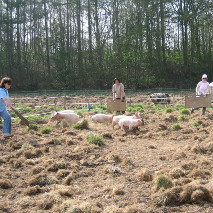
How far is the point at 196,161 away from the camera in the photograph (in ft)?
21.6

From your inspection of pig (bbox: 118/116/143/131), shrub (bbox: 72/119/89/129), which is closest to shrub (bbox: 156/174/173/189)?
pig (bbox: 118/116/143/131)

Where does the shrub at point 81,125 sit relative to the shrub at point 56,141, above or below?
above

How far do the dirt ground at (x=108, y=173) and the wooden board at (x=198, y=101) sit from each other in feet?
10.1

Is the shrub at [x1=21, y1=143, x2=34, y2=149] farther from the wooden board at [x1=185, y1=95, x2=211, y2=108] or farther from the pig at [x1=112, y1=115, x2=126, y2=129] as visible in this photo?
the wooden board at [x1=185, y1=95, x2=211, y2=108]

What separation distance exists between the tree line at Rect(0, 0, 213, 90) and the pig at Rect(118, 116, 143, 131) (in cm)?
2460

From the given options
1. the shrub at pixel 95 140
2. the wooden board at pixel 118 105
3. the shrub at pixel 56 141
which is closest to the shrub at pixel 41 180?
the shrub at pixel 95 140

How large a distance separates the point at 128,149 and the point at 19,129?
4.47m

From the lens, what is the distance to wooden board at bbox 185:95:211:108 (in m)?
13.2

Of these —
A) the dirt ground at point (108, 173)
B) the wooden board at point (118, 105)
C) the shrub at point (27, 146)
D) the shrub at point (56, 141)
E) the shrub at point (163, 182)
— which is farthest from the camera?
the wooden board at point (118, 105)

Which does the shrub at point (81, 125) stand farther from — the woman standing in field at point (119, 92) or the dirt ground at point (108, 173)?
the woman standing in field at point (119, 92)

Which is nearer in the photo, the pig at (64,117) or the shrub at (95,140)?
the shrub at (95,140)

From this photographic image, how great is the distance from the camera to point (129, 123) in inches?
418

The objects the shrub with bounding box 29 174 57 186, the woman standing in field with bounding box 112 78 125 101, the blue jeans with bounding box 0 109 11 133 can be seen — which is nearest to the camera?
the shrub with bounding box 29 174 57 186

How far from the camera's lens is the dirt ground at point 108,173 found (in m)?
4.70
